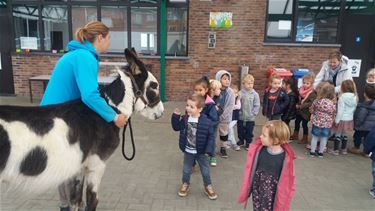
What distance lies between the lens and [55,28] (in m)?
10.1

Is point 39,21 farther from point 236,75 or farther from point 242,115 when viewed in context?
point 242,115

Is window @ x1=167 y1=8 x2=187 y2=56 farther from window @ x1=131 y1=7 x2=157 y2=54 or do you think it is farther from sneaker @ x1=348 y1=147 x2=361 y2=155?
sneaker @ x1=348 y1=147 x2=361 y2=155

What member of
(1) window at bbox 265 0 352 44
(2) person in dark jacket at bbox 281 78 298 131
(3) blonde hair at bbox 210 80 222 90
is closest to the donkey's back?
(3) blonde hair at bbox 210 80 222 90

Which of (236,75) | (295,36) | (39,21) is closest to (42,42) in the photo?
(39,21)

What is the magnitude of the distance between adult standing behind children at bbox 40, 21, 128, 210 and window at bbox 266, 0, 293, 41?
7818 millimetres

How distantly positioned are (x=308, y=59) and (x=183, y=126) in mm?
6934

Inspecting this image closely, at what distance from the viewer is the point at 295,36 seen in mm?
9711

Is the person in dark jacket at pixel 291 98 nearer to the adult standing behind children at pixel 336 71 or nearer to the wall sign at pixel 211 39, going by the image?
the adult standing behind children at pixel 336 71

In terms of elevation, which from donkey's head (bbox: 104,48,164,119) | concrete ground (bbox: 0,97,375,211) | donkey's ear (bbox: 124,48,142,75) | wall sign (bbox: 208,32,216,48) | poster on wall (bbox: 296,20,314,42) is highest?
poster on wall (bbox: 296,20,314,42)

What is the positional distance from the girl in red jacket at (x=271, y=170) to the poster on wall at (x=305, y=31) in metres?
7.54

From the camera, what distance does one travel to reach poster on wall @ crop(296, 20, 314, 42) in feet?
31.9

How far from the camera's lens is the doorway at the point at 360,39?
32.0ft

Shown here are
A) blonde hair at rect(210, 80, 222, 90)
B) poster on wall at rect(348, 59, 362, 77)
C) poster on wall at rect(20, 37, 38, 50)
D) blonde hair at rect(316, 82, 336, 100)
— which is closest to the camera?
blonde hair at rect(210, 80, 222, 90)

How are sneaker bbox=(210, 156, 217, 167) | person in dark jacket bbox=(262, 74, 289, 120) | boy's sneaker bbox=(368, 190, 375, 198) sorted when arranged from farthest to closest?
person in dark jacket bbox=(262, 74, 289, 120)
sneaker bbox=(210, 156, 217, 167)
boy's sneaker bbox=(368, 190, 375, 198)
